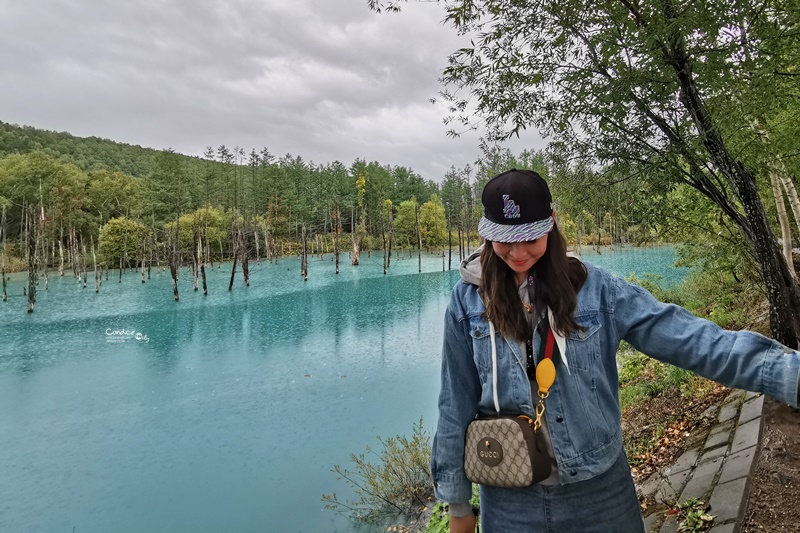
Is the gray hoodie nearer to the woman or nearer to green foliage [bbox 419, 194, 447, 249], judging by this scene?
the woman

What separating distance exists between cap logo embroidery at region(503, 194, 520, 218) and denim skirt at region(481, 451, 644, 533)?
0.83m

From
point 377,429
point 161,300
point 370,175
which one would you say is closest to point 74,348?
point 161,300

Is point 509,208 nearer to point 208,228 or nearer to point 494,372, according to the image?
point 494,372

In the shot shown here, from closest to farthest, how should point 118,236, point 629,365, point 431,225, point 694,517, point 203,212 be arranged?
1. point 694,517
2. point 629,365
3. point 118,236
4. point 203,212
5. point 431,225

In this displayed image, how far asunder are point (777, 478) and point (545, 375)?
2331 millimetres

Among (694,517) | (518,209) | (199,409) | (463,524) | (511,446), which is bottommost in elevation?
(199,409)

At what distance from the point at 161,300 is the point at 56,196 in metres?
24.5

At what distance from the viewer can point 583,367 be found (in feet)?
4.14

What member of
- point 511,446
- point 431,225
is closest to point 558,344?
point 511,446

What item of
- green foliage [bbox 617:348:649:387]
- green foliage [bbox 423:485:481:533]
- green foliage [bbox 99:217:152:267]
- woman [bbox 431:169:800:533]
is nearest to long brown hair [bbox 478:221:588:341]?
woman [bbox 431:169:800:533]

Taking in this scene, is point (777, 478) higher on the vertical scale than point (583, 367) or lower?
lower

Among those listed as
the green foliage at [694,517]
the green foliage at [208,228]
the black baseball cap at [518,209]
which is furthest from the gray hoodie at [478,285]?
the green foliage at [208,228]

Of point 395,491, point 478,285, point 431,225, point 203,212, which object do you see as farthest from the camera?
point 431,225

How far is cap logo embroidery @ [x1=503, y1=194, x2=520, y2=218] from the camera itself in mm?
1255
